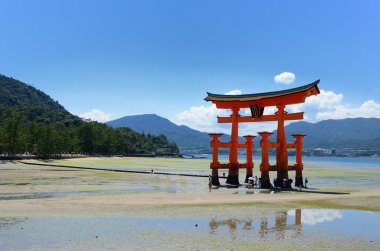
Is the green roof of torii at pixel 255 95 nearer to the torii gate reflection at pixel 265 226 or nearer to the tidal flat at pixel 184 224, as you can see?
the tidal flat at pixel 184 224

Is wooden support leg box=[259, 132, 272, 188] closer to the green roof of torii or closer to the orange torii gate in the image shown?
the orange torii gate

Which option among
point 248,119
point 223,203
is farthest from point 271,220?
point 248,119

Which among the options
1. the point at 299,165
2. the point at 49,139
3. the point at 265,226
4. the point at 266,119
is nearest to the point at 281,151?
the point at 299,165

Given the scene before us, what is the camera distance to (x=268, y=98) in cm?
3941

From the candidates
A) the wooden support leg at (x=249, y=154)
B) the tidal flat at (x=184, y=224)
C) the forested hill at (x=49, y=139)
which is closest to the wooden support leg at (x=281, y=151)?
the wooden support leg at (x=249, y=154)

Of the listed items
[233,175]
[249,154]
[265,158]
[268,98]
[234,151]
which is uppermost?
[268,98]

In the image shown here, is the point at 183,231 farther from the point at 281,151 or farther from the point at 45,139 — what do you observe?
the point at 45,139

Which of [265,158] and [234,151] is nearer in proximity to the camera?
[265,158]

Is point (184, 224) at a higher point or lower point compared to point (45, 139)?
lower

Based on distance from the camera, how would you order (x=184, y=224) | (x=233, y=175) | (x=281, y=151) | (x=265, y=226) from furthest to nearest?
(x=233, y=175) → (x=281, y=151) → (x=184, y=224) → (x=265, y=226)

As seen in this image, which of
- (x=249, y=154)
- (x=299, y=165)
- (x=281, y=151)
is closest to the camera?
(x=281, y=151)

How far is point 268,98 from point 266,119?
10.2 feet

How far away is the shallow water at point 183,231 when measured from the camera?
13812 millimetres

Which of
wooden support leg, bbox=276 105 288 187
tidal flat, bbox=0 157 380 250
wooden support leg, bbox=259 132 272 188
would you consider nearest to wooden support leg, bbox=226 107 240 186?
wooden support leg, bbox=259 132 272 188
